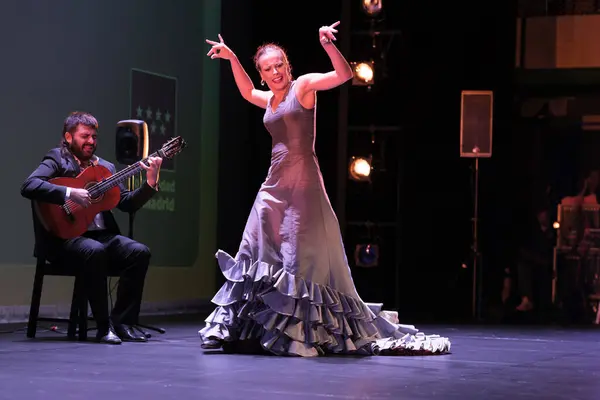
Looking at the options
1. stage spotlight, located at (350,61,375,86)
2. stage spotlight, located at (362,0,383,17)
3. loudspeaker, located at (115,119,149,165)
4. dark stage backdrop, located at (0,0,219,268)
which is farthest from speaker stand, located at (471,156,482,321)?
loudspeaker, located at (115,119,149,165)

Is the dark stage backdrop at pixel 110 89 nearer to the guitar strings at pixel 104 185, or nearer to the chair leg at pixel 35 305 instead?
the chair leg at pixel 35 305

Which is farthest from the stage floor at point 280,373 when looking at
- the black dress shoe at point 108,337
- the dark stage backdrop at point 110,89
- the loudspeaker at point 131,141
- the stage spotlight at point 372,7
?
the stage spotlight at point 372,7

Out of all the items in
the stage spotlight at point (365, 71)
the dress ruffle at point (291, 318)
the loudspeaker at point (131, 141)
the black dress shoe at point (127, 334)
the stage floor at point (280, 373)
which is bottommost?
the black dress shoe at point (127, 334)

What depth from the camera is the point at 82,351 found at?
16.4 feet

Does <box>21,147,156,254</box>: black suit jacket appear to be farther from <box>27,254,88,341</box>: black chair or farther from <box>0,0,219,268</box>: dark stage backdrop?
<box>0,0,219,268</box>: dark stage backdrop

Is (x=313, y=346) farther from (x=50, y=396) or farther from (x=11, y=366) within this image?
(x=50, y=396)

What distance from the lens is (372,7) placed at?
8195mm

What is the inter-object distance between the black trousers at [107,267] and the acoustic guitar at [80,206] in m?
0.07

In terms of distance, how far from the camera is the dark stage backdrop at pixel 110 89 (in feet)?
23.5

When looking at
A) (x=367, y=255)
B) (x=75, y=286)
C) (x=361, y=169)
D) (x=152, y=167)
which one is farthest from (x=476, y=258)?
(x=75, y=286)

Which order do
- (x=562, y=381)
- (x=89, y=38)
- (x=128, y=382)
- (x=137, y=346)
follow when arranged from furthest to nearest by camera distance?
1. (x=89, y=38)
2. (x=137, y=346)
3. (x=562, y=381)
4. (x=128, y=382)

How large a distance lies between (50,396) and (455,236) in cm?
571

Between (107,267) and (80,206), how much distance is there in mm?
380

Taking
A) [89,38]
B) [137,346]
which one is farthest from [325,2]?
[137,346]
